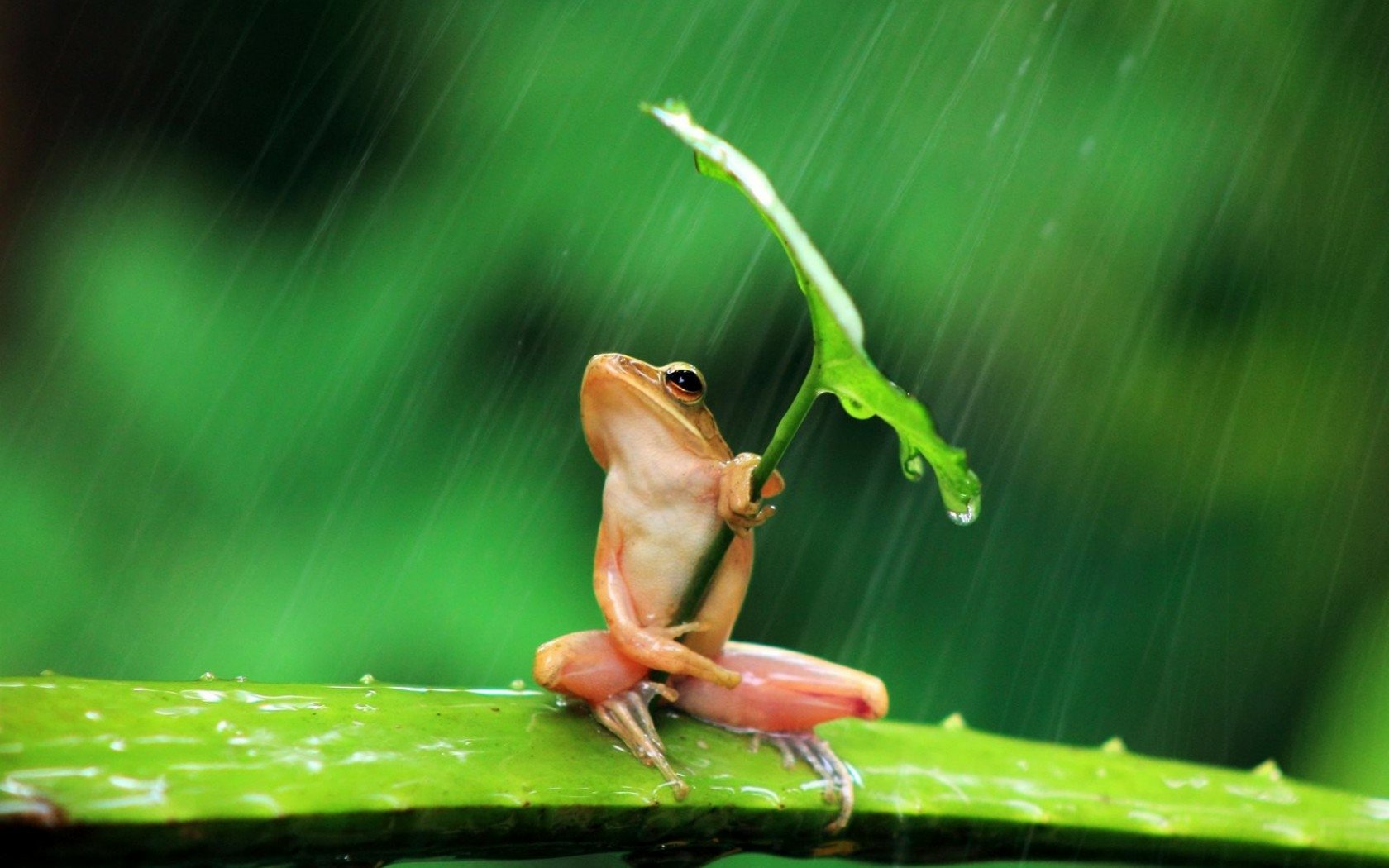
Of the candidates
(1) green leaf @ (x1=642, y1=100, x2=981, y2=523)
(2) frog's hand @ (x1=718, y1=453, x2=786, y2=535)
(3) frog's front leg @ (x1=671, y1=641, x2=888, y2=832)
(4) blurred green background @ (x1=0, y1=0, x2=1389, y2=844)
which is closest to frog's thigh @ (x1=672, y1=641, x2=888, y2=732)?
(3) frog's front leg @ (x1=671, y1=641, x2=888, y2=832)

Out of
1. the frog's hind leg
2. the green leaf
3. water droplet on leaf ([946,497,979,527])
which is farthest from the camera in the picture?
the frog's hind leg

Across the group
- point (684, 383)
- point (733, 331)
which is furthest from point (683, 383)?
point (733, 331)

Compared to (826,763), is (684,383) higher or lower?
higher

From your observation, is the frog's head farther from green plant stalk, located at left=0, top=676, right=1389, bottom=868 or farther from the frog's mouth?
green plant stalk, located at left=0, top=676, right=1389, bottom=868

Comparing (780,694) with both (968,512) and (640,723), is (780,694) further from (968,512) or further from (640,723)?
(968,512)

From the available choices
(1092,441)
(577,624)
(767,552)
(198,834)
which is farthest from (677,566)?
(1092,441)

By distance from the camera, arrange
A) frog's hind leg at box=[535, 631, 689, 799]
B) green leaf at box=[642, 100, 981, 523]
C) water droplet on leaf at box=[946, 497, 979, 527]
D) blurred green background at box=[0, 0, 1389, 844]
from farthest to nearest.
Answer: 1. blurred green background at box=[0, 0, 1389, 844]
2. frog's hind leg at box=[535, 631, 689, 799]
3. water droplet on leaf at box=[946, 497, 979, 527]
4. green leaf at box=[642, 100, 981, 523]
